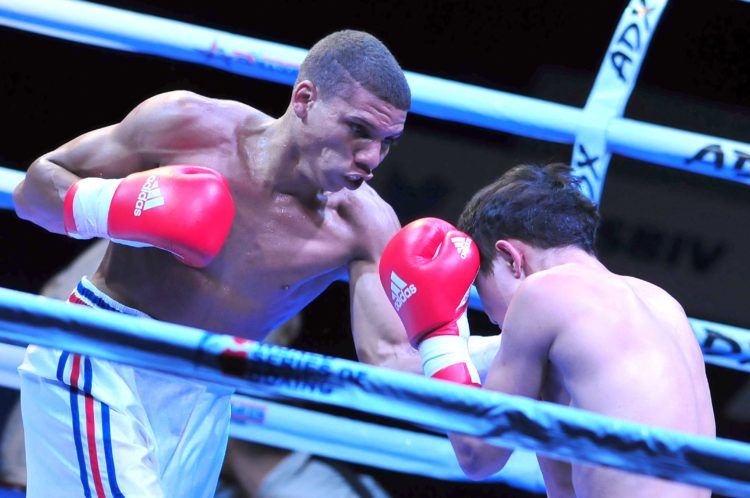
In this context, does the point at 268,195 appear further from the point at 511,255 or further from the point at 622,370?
the point at 622,370

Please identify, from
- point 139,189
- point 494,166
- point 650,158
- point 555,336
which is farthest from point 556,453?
point 494,166

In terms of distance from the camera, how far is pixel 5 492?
2.54 metres

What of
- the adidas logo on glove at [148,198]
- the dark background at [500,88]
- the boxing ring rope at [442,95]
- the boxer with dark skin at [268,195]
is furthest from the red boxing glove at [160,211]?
the dark background at [500,88]

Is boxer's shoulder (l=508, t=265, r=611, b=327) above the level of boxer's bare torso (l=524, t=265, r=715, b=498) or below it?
above

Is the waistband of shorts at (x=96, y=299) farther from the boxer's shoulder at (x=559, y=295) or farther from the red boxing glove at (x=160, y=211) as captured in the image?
the boxer's shoulder at (x=559, y=295)

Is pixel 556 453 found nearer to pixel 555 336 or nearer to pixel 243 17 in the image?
pixel 555 336

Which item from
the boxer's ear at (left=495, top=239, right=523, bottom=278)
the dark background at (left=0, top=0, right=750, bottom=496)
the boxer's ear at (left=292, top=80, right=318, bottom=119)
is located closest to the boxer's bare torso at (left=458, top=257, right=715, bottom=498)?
the boxer's ear at (left=495, top=239, right=523, bottom=278)

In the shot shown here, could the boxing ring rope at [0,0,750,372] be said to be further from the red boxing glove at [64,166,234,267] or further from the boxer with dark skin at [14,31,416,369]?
the red boxing glove at [64,166,234,267]

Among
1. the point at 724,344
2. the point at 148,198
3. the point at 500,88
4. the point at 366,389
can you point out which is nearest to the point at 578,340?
the point at 366,389

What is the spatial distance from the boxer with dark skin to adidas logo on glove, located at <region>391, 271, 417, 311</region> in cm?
13

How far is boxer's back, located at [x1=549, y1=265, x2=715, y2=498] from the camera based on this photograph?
1331 mm

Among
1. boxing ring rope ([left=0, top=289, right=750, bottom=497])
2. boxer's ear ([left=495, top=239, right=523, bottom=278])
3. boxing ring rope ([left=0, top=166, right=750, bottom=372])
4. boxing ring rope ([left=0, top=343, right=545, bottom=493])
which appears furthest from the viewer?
boxing ring rope ([left=0, top=343, right=545, bottom=493])

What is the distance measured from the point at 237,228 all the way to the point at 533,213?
615 mm

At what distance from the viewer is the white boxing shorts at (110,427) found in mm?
1670
